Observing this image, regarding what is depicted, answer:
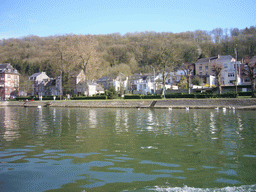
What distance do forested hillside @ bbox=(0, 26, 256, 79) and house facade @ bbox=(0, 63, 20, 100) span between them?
4.85 meters

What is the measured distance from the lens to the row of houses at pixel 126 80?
80.6m

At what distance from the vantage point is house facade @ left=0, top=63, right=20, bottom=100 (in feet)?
318

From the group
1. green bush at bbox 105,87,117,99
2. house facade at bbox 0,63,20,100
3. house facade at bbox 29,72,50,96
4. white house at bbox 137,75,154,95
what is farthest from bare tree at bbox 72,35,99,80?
house facade at bbox 0,63,20,100

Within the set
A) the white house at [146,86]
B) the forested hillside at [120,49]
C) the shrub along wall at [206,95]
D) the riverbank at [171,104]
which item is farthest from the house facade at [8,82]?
the shrub along wall at [206,95]

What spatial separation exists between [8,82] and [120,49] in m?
55.6

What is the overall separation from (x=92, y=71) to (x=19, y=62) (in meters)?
65.7

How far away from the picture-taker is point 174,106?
43.0m

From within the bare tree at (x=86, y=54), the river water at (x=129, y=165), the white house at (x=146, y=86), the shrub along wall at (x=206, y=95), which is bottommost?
the river water at (x=129, y=165)

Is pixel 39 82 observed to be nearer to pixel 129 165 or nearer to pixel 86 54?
pixel 86 54

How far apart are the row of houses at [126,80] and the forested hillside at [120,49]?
487 cm

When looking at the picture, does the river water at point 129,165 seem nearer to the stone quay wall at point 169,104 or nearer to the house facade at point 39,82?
the stone quay wall at point 169,104

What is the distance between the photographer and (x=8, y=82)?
323ft

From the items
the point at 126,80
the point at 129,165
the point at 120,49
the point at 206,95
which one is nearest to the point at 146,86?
the point at 126,80

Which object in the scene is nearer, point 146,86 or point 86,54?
point 86,54
